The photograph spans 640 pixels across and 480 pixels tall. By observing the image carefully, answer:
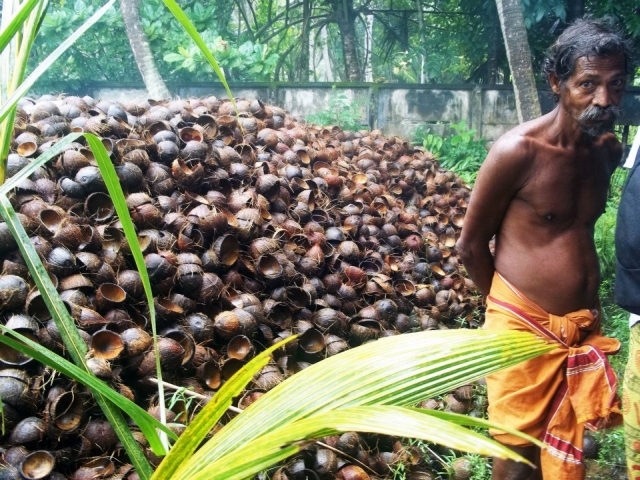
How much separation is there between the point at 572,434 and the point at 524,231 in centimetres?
72

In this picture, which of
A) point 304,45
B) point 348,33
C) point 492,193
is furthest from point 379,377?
point 304,45

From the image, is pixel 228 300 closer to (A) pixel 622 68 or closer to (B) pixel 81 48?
(A) pixel 622 68

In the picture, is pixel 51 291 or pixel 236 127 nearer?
pixel 51 291

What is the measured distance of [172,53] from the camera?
23.7ft

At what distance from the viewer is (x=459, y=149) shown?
634 cm

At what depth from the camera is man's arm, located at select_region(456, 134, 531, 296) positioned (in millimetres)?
1939

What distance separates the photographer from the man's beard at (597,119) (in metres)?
1.80

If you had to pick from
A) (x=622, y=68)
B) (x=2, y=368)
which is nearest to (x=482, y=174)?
(x=622, y=68)

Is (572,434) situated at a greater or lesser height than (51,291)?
lesser

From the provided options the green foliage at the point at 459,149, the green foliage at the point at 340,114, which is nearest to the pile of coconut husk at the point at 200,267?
the green foliage at the point at 459,149

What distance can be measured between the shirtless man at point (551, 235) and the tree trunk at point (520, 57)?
3460 millimetres

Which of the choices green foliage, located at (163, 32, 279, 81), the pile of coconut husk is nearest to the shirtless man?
the pile of coconut husk

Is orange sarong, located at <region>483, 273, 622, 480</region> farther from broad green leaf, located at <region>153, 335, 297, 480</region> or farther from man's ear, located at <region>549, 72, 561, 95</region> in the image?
broad green leaf, located at <region>153, 335, 297, 480</region>

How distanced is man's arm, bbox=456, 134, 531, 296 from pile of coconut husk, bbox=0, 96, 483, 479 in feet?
3.07
